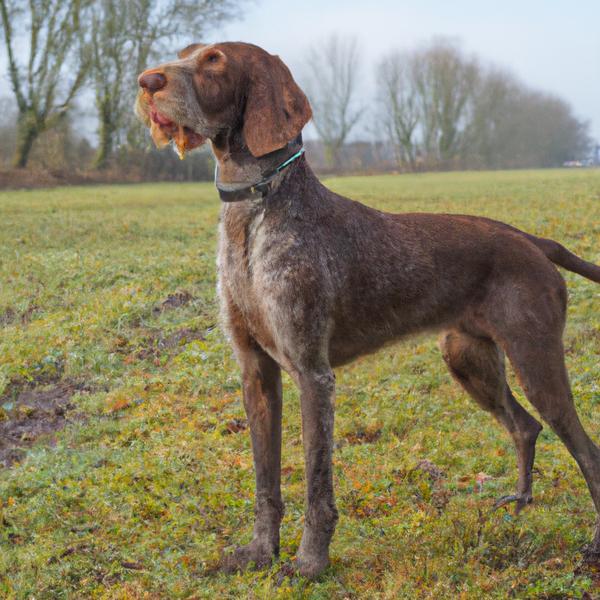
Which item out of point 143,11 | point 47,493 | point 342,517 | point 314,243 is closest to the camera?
point 314,243

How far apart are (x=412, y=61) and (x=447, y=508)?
75118 mm

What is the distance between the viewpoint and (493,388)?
4.82m

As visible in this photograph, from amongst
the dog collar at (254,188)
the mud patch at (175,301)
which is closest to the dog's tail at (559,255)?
the dog collar at (254,188)

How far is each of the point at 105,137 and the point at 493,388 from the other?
38.5 meters

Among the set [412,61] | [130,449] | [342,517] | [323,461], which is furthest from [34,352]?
[412,61]

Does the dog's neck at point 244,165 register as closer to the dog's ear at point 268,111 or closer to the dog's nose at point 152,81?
the dog's ear at point 268,111

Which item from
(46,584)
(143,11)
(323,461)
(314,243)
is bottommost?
(46,584)

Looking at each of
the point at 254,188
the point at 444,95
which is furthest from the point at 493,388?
the point at 444,95

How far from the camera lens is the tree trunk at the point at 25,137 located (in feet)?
118

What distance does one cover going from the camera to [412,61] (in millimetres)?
75562

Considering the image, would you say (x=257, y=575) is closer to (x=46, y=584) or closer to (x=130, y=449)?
(x=46, y=584)

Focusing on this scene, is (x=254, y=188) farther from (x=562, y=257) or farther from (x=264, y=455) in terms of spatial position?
(x=562, y=257)

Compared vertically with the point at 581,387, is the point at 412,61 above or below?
above

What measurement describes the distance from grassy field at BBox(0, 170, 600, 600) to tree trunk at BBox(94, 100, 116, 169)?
100 feet
